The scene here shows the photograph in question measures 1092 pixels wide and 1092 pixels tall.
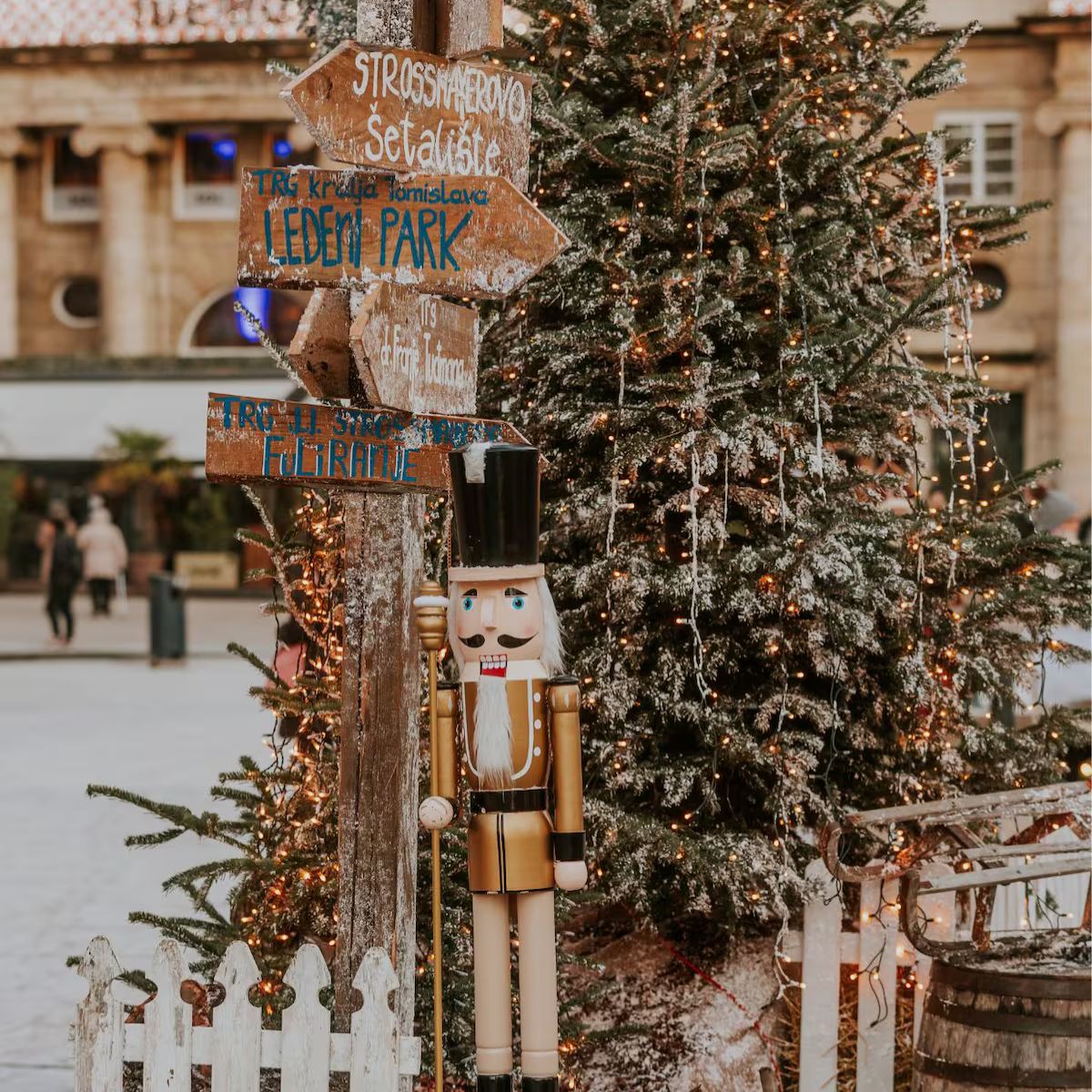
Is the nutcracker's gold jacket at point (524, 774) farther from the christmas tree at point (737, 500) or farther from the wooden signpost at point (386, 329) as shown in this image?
the christmas tree at point (737, 500)

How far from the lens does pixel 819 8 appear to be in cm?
590

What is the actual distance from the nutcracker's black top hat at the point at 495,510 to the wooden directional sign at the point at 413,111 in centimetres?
77

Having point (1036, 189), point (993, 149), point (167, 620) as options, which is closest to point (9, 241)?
point (167, 620)

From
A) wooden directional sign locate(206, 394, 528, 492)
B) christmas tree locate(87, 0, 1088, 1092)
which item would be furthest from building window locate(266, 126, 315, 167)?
wooden directional sign locate(206, 394, 528, 492)

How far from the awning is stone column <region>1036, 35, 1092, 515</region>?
508 inches

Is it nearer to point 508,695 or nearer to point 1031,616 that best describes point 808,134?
point 1031,616

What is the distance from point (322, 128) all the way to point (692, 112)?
1747 mm

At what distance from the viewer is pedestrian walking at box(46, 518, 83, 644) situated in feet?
70.4

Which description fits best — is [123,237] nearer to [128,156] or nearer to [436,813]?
[128,156]

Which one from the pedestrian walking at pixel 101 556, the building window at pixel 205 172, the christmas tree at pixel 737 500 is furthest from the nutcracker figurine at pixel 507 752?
the building window at pixel 205 172

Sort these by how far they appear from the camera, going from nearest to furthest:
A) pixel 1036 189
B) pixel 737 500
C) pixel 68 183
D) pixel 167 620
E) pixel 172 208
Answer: pixel 737 500
pixel 167 620
pixel 1036 189
pixel 172 208
pixel 68 183

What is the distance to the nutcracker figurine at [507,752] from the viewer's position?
164 inches

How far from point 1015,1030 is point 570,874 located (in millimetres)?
1082

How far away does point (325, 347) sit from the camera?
14.2 ft
